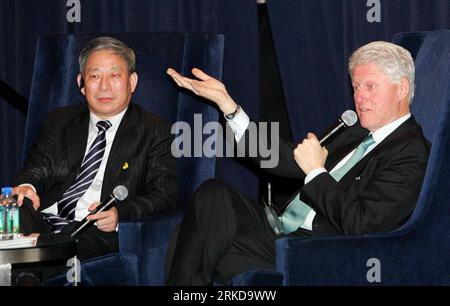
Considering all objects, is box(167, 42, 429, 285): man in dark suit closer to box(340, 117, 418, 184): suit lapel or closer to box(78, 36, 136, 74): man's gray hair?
box(340, 117, 418, 184): suit lapel

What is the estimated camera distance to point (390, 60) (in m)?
3.04

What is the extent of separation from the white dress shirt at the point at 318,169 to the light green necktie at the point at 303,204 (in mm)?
17

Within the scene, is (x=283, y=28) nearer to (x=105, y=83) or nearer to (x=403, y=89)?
(x=105, y=83)

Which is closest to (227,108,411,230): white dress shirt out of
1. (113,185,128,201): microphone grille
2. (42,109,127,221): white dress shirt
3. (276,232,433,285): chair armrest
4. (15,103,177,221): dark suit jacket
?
(276,232,433,285): chair armrest

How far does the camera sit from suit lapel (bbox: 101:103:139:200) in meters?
3.54

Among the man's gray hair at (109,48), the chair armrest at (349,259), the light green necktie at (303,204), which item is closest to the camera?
the chair armrest at (349,259)

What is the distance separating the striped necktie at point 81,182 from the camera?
3.53 meters

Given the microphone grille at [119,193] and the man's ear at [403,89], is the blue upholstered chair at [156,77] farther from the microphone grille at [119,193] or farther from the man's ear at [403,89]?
the man's ear at [403,89]

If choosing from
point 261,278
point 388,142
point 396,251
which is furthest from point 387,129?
point 261,278

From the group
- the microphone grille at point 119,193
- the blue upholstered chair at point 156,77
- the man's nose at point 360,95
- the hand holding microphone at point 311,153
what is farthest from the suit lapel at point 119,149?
the man's nose at point 360,95

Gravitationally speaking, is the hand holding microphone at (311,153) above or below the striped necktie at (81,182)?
above

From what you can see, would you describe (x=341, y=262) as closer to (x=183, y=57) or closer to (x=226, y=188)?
(x=226, y=188)

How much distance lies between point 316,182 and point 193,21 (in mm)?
1951

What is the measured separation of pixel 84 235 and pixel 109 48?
822mm
